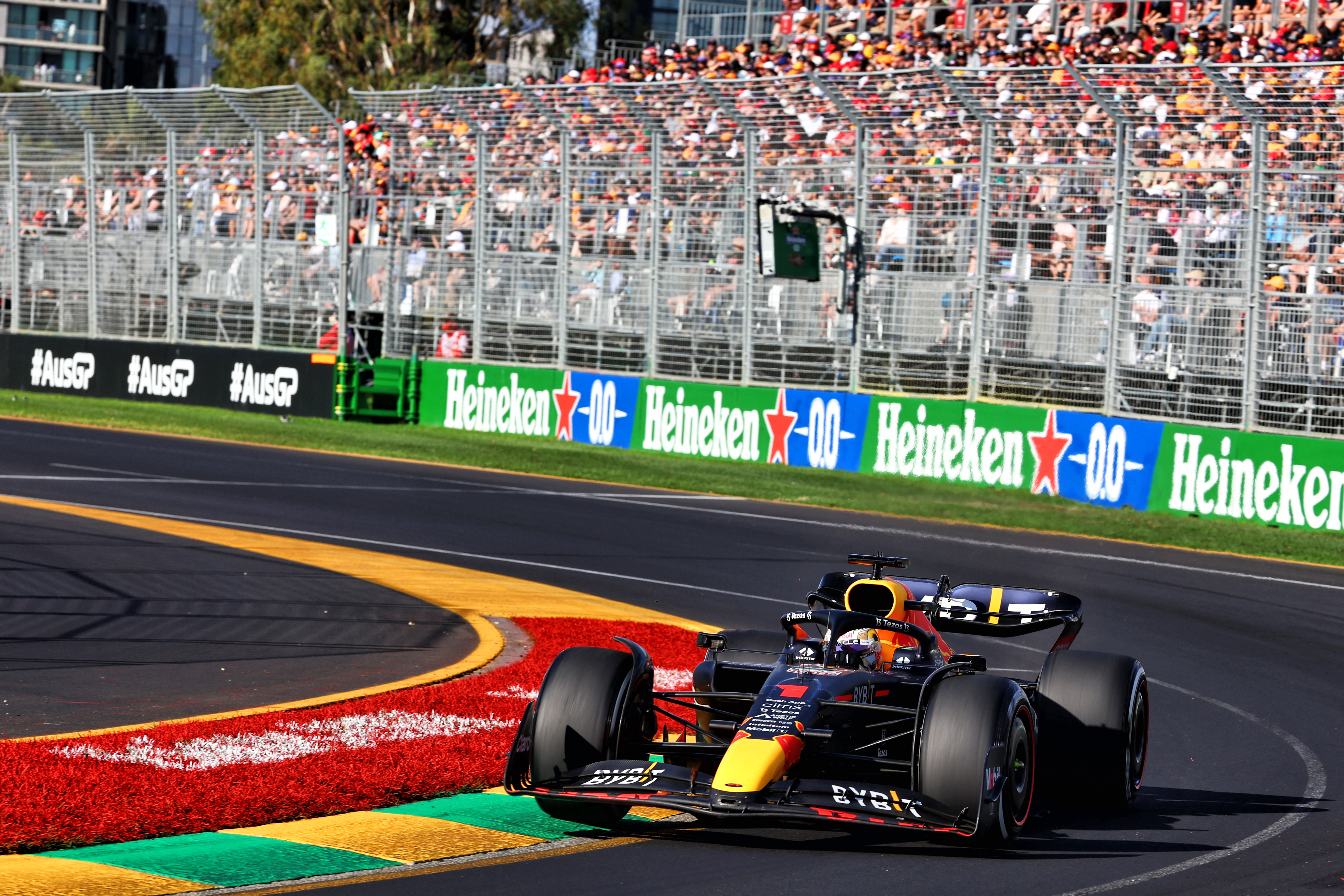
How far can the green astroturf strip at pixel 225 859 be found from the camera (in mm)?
5887

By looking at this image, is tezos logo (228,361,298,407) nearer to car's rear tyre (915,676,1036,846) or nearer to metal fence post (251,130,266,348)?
metal fence post (251,130,266,348)

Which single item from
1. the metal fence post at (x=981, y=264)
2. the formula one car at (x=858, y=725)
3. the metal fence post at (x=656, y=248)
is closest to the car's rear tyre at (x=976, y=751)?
the formula one car at (x=858, y=725)

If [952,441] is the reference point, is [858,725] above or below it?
below

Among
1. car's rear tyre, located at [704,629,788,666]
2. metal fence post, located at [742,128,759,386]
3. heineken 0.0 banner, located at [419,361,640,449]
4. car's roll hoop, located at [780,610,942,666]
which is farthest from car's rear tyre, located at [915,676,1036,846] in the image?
heineken 0.0 banner, located at [419,361,640,449]

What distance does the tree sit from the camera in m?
52.0

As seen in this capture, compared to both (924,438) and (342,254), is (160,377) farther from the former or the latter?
(924,438)

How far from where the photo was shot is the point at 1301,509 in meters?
18.7

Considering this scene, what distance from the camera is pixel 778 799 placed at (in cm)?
614

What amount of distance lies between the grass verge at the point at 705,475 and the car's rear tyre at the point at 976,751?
11572 millimetres

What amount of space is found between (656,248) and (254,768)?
1884cm

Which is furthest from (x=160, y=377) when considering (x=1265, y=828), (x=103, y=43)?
(x=103, y=43)

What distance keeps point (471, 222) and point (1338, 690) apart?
19491 mm

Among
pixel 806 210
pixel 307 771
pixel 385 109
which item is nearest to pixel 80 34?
pixel 385 109

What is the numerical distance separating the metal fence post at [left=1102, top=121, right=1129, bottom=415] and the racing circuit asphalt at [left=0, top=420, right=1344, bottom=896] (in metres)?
3.45
